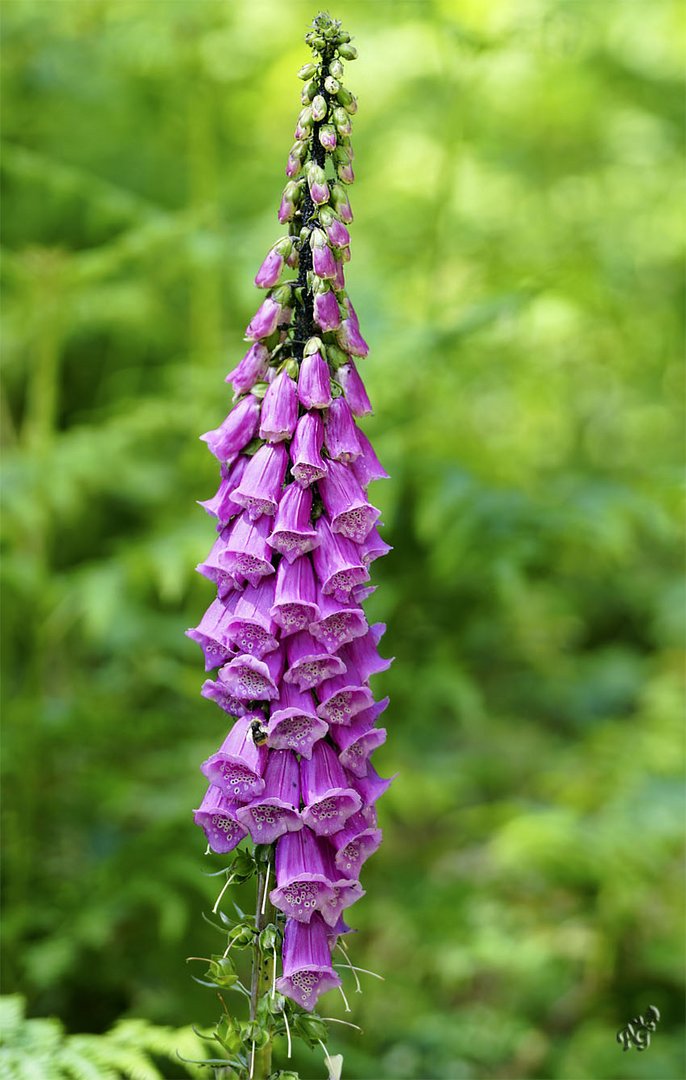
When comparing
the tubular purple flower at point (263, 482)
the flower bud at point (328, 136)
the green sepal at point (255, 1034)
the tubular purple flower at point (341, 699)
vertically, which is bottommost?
the green sepal at point (255, 1034)

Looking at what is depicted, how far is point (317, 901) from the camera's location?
2.16 metres

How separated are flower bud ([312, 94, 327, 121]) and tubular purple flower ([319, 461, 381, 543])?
0.70 m

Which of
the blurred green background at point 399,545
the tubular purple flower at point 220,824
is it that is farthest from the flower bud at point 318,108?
the blurred green background at point 399,545

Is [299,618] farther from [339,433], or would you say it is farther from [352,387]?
[352,387]

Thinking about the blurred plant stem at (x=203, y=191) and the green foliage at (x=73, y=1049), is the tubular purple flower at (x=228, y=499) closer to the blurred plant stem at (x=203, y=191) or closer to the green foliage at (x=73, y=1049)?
the green foliage at (x=73, y=1049)

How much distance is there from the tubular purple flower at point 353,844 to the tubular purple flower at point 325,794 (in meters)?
0.04

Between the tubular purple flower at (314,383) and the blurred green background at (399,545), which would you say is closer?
the tubular purple flower at (314,383)

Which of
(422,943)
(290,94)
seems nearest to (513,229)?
(290,94)

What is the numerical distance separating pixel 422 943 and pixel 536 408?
190 inches

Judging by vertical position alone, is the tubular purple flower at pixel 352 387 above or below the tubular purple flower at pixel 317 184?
below

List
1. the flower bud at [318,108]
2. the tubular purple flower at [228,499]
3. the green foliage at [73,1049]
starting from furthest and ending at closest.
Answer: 1. the green foliage at [73,1049]
2. the tubular purple flower at [228,499]
3. the flower bud at [318,108]

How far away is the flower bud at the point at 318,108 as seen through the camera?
2.09 metres

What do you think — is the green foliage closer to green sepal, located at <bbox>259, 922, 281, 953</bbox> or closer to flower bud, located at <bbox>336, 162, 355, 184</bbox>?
green sepal, located at <bbox>259, 922, 281, 953</bbox>

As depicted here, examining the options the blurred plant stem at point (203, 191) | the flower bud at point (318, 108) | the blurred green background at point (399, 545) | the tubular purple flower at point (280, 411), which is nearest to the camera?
the flower bud at point (318, 108)
